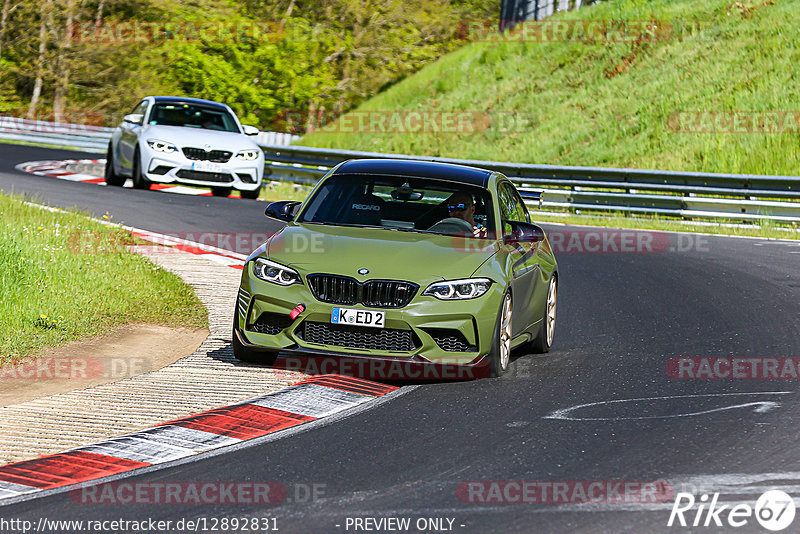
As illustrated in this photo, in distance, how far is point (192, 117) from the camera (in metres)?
22.2

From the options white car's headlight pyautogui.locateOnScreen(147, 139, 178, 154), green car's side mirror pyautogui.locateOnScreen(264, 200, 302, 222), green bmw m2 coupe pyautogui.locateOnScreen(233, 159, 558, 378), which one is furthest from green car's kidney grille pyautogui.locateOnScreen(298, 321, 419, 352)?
white car's headlight pyautogui.locateOnScreen(147, 139, 178, 154)

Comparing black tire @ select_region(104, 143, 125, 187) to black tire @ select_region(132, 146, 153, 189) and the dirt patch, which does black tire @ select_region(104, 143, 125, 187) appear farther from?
the dirt patch

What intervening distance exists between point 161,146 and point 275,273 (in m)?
12.9

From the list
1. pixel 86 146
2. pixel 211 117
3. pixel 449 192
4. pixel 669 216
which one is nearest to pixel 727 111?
pixel 669 216

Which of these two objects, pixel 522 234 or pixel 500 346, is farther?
pixel 522 234

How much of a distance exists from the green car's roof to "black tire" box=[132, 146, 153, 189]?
39.1 feet

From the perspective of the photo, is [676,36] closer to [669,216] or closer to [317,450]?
[669,216]

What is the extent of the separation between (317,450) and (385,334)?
1.81 metres

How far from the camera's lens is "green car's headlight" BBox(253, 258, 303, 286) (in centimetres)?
829

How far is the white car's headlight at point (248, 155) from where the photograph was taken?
69.6 feet

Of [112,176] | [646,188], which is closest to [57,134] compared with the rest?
[112,176]

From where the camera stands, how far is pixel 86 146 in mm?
40344

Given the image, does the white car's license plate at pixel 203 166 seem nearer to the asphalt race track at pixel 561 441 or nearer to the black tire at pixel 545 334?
the asphalt race track at pixel 561 441

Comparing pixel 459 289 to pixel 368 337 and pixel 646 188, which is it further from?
pixel 646 188
